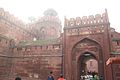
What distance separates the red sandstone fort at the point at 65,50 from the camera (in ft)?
42.9

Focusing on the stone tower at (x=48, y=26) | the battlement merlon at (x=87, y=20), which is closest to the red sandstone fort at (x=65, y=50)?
the battlement merlon at (x=87, y=20)

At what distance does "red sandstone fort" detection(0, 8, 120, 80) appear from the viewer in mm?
13062

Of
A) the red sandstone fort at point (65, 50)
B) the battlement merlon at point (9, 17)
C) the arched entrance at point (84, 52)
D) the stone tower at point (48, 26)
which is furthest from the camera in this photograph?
the stone tower at point (48, 26)

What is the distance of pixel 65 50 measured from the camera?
A: 47.5 ft

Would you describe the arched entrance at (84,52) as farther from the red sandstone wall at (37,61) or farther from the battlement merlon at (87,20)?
the battlement merlon at (87,20)

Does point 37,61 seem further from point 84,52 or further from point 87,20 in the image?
point 87,20

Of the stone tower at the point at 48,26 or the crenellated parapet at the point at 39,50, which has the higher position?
the stone tower at the point at 48,26

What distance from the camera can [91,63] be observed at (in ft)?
104

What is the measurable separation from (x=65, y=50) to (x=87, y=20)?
3651mm

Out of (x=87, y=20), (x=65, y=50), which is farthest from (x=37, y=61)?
(x=87, y=20)

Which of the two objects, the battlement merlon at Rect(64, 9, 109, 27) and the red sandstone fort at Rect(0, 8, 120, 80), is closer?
the red sandstone fort at Rect(0, 8, 120, 80)

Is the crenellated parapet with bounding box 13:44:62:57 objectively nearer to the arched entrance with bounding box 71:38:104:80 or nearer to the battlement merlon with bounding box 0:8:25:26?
the arched entrance with bounding box 71:38:104:80

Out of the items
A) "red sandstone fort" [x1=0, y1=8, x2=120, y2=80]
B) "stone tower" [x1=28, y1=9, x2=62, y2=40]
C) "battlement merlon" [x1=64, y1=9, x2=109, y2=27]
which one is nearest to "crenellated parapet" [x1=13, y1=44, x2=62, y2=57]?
"red sandstone fort" [x1=0, y1=8, x2=120, y2=80]

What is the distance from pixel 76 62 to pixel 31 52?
5.18 m
